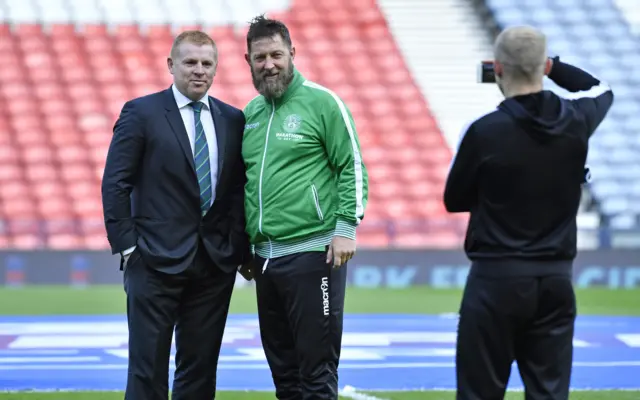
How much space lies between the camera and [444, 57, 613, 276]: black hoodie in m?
3.94

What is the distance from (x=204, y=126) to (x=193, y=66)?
0.30 metres

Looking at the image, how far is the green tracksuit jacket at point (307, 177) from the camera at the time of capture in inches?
197

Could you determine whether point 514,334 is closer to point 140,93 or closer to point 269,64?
point 269,64

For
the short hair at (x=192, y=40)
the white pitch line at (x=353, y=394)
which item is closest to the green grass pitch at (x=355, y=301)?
the white pitch line at (x=353, y=394)

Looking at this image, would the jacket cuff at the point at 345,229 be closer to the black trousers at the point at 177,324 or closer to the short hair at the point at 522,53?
the black trousers at the point at 177,324

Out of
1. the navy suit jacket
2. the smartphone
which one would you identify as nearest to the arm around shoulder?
the navy suit jacket

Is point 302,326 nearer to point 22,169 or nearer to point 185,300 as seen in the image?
point 185,300

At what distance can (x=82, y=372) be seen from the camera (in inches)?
318

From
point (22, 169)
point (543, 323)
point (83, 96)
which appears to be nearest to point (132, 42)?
point (83, 96)

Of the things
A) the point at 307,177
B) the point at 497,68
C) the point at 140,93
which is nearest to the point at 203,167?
the point at 307,177

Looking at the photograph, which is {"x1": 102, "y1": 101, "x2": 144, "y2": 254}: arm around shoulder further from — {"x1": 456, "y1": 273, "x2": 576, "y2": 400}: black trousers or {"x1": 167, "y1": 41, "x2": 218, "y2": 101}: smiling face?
{"x1": 456, "y1": 273, "x2": 576, "y2": 400}: black trousers

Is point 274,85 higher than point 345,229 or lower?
higher

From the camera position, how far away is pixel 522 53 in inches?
152

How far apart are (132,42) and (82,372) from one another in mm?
13687
